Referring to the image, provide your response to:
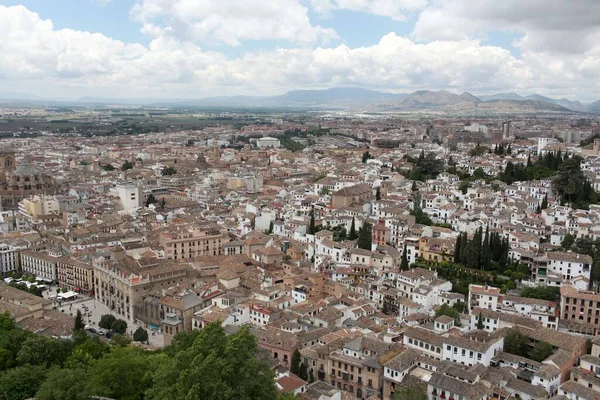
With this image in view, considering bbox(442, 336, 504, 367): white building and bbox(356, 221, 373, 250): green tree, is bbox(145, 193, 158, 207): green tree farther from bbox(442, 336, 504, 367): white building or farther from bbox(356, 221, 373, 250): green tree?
bbox(442, 336, 504, 367): white building

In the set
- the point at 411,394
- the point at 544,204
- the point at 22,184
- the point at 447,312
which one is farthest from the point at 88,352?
the point at 22,184

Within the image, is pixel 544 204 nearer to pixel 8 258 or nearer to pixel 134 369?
pixel 134 369

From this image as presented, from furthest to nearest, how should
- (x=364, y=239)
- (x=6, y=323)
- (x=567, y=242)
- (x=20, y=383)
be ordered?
(x=364, y=239) < (x=567, y=242) < (x=6, y=323) < (x=20, y=383)

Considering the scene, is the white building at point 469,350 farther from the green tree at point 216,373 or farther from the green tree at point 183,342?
the green tree at point 183,342

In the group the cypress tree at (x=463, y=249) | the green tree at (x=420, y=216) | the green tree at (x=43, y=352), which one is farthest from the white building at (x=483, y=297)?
the green tree at (x=43, y=352)

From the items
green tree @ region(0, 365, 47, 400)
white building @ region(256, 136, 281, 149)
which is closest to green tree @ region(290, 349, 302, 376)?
green tree @ region(0, 365, 47, 400)

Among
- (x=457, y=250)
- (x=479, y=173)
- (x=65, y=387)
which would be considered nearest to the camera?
(x=65, y=387)
